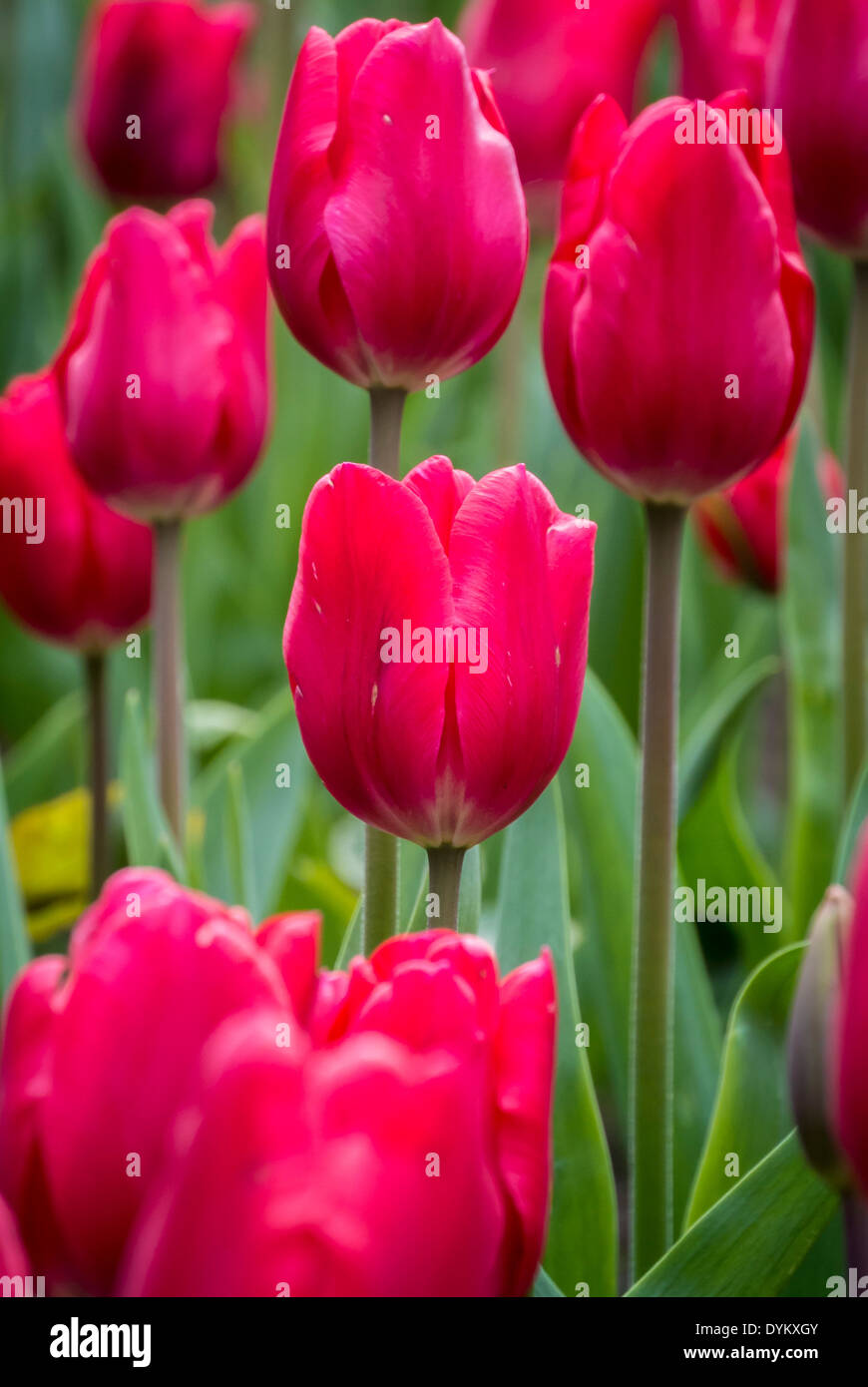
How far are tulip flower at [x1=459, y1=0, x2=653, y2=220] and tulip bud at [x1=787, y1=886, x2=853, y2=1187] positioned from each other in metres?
0.90

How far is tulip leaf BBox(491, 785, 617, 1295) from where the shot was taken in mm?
612

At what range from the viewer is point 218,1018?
0.32 m

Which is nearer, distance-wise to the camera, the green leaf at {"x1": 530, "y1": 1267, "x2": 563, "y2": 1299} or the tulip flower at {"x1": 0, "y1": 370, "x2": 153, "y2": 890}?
the green leaf at {"x1": 530, "y1": 1267, "x2": 563, "y2": 1299}

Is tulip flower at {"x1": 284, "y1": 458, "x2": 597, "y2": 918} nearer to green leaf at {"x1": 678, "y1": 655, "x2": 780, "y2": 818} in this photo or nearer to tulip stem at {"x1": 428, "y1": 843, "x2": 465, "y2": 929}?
tulip stem at {"x1": 428, "y1": 843, "x2": 465, "y2": 929}

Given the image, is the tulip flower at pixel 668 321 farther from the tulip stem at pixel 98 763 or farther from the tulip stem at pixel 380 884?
the tulip stem at pixel 98 763

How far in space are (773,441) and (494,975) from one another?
23 centimetres

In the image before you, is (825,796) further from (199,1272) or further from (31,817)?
(199,1272)

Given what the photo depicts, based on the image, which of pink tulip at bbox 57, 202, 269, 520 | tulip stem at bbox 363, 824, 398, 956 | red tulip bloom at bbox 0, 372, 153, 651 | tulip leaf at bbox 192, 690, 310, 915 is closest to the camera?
tulip stem at bbox 363, 824, 398, 956

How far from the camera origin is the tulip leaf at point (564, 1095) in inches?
24.1

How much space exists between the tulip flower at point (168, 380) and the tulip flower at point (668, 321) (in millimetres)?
214

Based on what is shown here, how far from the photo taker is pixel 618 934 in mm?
785

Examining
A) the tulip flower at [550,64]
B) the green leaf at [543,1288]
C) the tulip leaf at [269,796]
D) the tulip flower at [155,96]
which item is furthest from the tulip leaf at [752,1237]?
the tulip flower at [155,96]

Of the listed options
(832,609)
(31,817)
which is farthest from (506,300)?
(31,817)

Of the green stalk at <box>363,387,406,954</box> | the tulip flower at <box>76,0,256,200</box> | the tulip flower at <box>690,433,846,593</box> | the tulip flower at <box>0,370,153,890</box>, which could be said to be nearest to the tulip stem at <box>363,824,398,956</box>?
the green stalk at <box>363,387,406,954</box>
